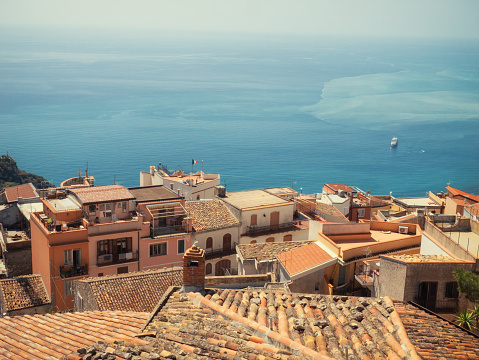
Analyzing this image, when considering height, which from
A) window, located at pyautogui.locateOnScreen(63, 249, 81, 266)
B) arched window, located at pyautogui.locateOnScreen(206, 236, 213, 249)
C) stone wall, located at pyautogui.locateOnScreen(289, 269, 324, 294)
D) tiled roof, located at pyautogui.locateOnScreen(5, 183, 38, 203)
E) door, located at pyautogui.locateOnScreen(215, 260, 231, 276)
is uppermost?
stone wall, located at pyautogui.locateOnScreen(289, 269, 324, 294)

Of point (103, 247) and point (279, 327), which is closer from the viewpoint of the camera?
point (279, 327)

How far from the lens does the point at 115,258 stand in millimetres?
25844

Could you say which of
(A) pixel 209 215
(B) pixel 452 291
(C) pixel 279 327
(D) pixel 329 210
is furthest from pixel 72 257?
(C) pixel 279 327

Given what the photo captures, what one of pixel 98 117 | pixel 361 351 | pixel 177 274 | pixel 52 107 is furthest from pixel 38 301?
pixel 52 107

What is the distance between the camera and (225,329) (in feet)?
26.2

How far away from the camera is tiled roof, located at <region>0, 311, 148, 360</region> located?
874cm

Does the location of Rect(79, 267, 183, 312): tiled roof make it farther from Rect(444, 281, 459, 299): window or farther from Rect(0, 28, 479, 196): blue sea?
Rect(0, 28, 479, 196): blue sea

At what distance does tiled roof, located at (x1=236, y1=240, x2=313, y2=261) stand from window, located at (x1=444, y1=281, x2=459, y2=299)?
23.7ft

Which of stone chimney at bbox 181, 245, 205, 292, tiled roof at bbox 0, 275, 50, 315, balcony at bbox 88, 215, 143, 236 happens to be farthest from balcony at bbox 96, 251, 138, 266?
stone chimney at bbox 181, 245, 205, 292

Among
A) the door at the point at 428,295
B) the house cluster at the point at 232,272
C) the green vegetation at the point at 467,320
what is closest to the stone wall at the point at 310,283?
the house cluster at the point at 232,272

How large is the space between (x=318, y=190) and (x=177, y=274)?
6710 centimetres

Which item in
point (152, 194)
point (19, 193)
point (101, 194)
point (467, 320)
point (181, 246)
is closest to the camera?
point (467, 320)

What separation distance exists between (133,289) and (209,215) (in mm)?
12334

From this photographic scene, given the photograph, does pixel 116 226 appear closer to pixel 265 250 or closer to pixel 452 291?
Result: pixel 265 250
